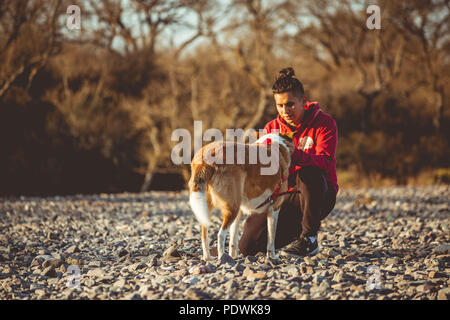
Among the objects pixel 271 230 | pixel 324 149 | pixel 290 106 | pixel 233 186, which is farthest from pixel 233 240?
pixel 290 106

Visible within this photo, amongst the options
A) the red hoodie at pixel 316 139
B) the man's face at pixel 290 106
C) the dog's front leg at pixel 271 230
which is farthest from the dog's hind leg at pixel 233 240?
the man's face at pixel 290 106

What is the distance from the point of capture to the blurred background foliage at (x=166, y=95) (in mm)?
14211

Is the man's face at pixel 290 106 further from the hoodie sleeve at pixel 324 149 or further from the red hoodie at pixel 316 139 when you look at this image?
the hoodie sleeve at pixel 324 149

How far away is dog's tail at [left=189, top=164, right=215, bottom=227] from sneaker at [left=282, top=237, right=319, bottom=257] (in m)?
1.21

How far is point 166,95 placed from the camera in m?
18.3

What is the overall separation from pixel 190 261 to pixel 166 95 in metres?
14.5

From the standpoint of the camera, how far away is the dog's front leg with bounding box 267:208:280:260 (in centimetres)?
439

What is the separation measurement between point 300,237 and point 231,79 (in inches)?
525

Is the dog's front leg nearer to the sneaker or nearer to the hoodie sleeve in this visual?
the sneaker

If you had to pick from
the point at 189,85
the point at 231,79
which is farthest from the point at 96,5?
the point at 231,79

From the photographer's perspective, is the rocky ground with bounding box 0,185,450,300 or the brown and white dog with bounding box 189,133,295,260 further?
the brown and white dog with bounding box 189,133,295,260

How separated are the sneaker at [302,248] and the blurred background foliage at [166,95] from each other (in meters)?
9.40

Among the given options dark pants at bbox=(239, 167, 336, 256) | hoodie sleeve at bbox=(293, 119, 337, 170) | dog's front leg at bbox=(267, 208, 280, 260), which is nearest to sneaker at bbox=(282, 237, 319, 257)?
dark pants at bbox=(239, 167, 336, 256)

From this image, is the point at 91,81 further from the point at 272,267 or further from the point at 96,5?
the point at 272,267
